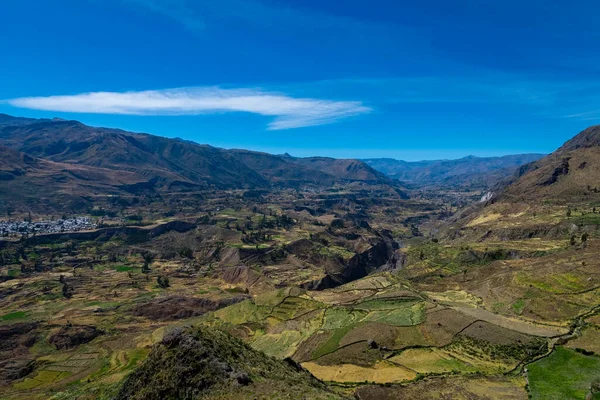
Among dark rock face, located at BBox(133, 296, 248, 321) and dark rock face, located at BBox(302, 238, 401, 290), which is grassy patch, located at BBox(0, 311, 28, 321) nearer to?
dark rock face, located at BBox(133, 296, 248, 321)

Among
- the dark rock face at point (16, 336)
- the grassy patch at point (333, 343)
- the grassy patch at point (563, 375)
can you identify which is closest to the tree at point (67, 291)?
the dark rock face at point (16, 336)

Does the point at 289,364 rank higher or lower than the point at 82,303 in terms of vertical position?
higher

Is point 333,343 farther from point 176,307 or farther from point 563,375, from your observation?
point 176,307

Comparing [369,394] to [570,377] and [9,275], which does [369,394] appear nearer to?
[570,377]

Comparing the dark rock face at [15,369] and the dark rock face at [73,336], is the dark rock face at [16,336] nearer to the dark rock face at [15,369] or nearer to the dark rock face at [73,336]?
the dark rock face at [73,336]

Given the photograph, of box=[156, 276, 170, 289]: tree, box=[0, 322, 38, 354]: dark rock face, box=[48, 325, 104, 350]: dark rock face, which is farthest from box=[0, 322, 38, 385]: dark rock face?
box=[156, 276, 170, 289]: tree

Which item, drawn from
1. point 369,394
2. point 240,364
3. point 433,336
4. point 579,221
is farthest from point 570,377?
point 579,221
